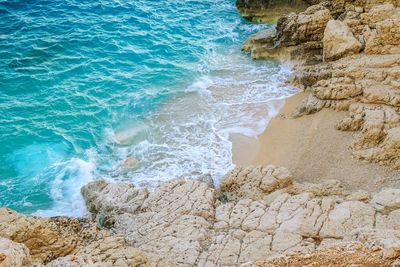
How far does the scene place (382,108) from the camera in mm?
14938

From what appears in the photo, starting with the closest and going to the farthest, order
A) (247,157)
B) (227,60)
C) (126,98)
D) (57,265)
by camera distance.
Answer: (57,265) → (247,157) → (126,98) → (227,60)

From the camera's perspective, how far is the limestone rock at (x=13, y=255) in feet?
22.4

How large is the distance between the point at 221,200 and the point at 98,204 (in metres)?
3.91

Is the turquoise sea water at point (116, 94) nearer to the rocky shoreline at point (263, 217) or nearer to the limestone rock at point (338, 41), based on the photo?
the rocky shoreline at point (263, 217)

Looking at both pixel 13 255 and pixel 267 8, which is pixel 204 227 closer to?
pixel 13 255

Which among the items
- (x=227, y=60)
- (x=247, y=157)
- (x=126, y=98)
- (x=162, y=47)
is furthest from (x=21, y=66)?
(x=247, y=157)

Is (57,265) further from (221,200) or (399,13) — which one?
(399,13)

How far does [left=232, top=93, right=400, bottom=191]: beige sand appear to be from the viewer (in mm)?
12789

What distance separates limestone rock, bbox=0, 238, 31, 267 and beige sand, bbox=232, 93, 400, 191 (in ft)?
29.9

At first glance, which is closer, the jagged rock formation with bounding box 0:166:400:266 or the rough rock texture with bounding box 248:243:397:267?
the rough rock texture with bounding box 248:243:397:267

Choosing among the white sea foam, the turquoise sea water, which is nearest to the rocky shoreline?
the white sea foam

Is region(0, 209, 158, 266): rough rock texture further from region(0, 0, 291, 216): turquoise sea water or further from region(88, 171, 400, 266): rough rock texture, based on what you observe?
region(0, 0, 291, 216): turquoise sea water

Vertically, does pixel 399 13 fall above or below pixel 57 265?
above

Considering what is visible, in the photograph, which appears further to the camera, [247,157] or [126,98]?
[126,98]
